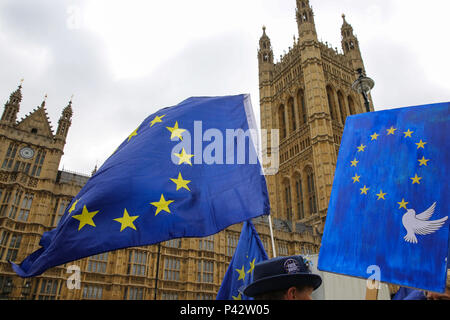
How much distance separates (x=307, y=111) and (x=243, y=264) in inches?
1987

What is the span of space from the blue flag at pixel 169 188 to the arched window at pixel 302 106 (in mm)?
51341

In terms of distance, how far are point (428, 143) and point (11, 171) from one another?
2694 cm

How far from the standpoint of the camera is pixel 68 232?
4742mm

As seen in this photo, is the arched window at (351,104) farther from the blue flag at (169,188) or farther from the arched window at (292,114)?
the blue flag at (169,188)

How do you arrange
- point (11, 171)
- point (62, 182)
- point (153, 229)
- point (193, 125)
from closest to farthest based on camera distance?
point (153, 229)
point (193, 125)
point (11, 171)
point (62, 182)

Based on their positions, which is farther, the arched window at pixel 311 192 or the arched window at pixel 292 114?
the arched window at pixel 292 114

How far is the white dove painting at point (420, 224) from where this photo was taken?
11.9 feet

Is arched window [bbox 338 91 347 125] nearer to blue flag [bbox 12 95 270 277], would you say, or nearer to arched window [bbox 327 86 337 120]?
arched window [bbox 327 86 337 120]

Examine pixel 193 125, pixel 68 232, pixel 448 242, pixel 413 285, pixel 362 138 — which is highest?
pixel 193 125

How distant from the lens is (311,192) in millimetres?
49594

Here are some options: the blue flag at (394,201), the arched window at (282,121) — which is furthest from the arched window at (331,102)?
the blue flag at (394,201)
